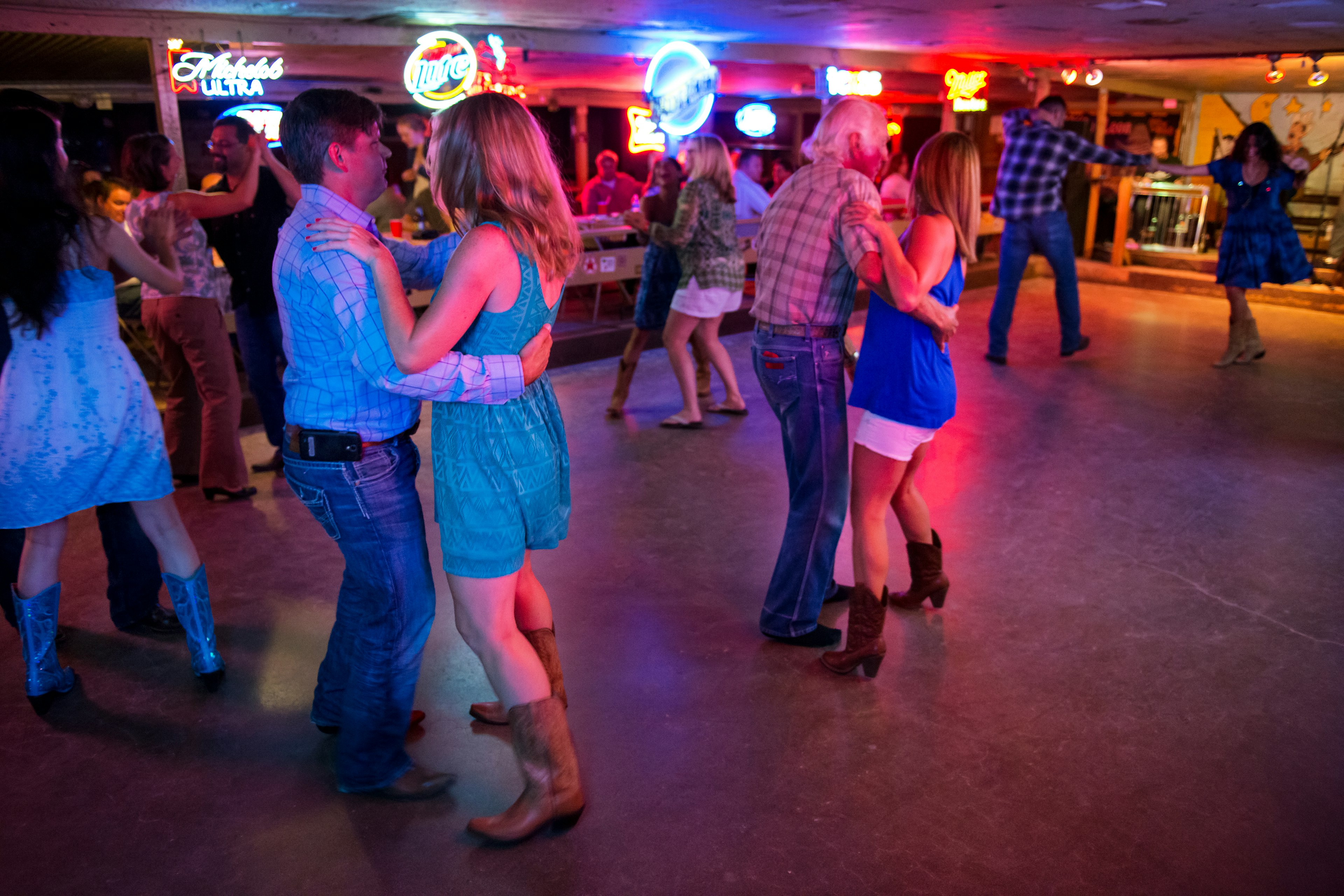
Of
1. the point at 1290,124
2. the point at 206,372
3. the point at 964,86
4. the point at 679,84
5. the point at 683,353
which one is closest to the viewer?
the point at 206,372

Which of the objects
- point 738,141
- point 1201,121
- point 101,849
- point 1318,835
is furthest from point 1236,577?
point 738,141

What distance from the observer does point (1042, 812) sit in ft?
7.30

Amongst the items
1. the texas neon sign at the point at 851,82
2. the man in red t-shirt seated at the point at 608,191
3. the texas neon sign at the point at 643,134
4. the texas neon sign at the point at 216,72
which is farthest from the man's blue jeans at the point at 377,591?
the texas neon sign at the point at 643,134

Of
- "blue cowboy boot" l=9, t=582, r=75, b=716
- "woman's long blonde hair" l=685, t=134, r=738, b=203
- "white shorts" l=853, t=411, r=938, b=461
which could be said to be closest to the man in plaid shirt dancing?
"woman's long blonde hair" l=685, t=134, r=738, b=203

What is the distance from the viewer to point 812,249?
2725 mm

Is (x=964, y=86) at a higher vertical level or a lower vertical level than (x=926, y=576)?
higher

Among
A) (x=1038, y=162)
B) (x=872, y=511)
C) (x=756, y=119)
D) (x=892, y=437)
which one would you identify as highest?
(x=756, y=119)

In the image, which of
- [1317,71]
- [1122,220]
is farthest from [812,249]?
[1122,220]

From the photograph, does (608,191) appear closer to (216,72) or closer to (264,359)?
(216,72)

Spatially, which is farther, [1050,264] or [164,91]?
[1050,264]

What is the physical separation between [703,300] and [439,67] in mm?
3491

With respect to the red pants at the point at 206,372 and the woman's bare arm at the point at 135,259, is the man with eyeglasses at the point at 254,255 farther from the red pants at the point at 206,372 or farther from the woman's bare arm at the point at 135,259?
the woman's bare arm at the point at 135,259

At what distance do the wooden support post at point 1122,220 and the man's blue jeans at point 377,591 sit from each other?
11130mm

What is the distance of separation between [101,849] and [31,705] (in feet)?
2.60
